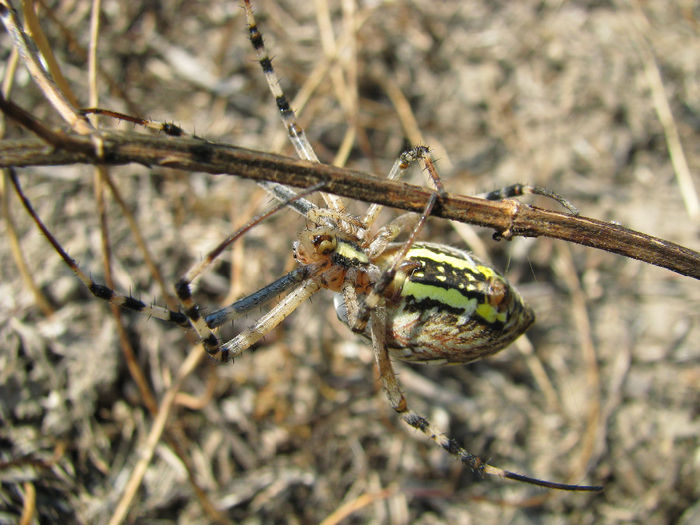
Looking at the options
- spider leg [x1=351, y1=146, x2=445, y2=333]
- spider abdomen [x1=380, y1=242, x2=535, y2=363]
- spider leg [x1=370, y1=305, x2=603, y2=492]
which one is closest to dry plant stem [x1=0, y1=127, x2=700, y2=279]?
spider leg [x1=351, y1=146, x2=445, y2=333]

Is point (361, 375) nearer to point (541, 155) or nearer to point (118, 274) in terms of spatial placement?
point (118, 274)

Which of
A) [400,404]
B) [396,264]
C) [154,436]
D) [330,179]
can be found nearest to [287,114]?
[330,179]

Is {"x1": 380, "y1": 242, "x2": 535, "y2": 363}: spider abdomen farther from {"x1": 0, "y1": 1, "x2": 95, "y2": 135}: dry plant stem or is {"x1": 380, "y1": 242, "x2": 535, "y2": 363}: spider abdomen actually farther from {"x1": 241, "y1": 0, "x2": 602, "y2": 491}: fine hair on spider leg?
{"x1": 0, "y1": 1, "x2": 95, "y2": 135}: dry plant stem

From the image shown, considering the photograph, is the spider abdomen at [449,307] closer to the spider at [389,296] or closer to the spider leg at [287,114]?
the spider at [389,296]

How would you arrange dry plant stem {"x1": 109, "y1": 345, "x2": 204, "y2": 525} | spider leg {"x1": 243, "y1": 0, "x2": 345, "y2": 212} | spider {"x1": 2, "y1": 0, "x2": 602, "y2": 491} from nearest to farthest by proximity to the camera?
1. spider {"x1": 2, "y1": 0, "x2": 602, "y2": 491}
2. spider leg {"x1": 243, "y1": 0, "x2": 345, "y2": 212}
3. dry plant stem {"x1": 109, "y1": 345, "x2": 204, "y2": 525}

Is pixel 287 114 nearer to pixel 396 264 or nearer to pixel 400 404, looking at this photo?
pixel 396 264

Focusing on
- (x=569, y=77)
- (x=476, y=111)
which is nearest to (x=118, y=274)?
(x=476, y=111)
